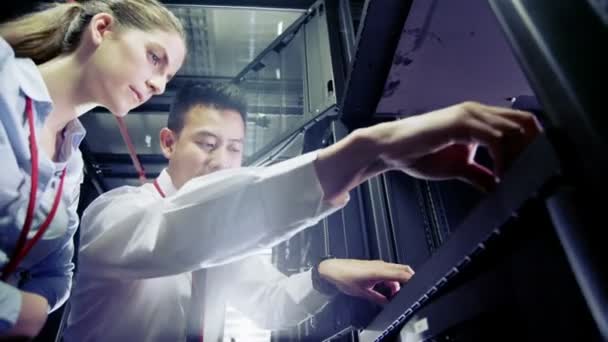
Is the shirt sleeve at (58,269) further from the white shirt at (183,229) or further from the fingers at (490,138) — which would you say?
the fingers at (490,138)

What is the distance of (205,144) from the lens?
48.9 inches

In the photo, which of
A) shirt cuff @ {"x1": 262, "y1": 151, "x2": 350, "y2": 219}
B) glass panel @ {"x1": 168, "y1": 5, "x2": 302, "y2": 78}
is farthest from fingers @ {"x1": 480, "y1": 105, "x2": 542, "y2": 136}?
glass panel @ {"x1": 168, "y1": 5, "x2": 302, "y2": 78}

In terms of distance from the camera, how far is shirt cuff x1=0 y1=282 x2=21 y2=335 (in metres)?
0.55

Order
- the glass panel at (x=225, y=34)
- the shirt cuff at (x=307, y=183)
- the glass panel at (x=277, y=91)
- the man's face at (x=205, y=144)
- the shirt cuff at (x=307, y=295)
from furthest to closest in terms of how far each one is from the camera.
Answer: the glass panel at (x=225, y=34)
the glass panel at (x=277, y=91)
the man's face at (x=205, y=144)
the shirt cuff at (x=307, y=295)
the shirt cuff at (x=307, y=183)

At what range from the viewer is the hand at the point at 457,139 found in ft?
1.14

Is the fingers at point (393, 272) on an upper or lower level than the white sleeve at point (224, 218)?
lower

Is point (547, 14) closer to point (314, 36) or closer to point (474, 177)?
point (474, 177)

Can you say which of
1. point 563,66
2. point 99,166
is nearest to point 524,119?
point 563,66

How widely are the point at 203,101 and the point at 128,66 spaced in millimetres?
545

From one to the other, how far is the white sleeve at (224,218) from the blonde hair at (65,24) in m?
0.57

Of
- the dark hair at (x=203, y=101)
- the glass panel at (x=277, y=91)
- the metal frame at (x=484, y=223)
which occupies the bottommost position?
the metal frame at (x=484, y=223)

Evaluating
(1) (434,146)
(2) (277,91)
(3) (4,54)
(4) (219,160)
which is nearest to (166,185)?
(4) (219,160)

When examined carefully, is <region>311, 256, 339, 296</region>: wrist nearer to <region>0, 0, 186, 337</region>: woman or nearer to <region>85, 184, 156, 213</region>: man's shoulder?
<region>85, 184, 156, 213</region>: man's shoulder

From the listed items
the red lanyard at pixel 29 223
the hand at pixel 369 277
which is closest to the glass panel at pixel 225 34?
the red lanyard at pixel 29 223
